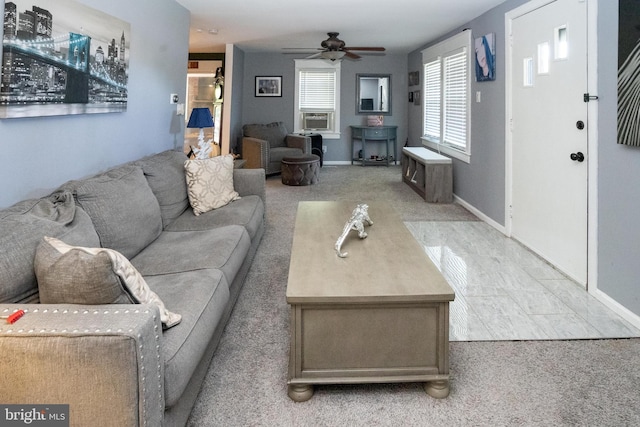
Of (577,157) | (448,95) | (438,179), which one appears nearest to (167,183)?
(577,157)

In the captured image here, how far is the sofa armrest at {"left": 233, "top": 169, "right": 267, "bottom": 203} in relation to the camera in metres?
3.98

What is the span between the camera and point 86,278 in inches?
51.6

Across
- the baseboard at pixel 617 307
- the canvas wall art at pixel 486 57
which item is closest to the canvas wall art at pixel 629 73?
the baseboard at pixel 617 307

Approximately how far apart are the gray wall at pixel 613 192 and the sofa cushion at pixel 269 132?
5914 mm

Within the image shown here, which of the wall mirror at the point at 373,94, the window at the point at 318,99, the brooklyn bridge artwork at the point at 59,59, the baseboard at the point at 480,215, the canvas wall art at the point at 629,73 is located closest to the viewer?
the brooklyn bridge artwork at the point at 59,59

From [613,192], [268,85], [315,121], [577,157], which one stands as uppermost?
[268,85]

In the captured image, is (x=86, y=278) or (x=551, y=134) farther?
(x=551, y=134)

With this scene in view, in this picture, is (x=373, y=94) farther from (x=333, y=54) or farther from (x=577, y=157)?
(x=577, y=157)

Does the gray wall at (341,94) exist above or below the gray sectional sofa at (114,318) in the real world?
above

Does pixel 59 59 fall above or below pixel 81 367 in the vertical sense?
above

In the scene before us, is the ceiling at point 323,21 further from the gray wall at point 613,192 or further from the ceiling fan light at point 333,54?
the gray wall at point 613,192

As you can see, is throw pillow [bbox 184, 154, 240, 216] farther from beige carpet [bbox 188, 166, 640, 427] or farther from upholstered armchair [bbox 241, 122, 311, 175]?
upholstered armchair [bbox 241, 122, 311, 175]

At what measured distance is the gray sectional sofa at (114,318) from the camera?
1164 mm

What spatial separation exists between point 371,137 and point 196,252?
279 inches
